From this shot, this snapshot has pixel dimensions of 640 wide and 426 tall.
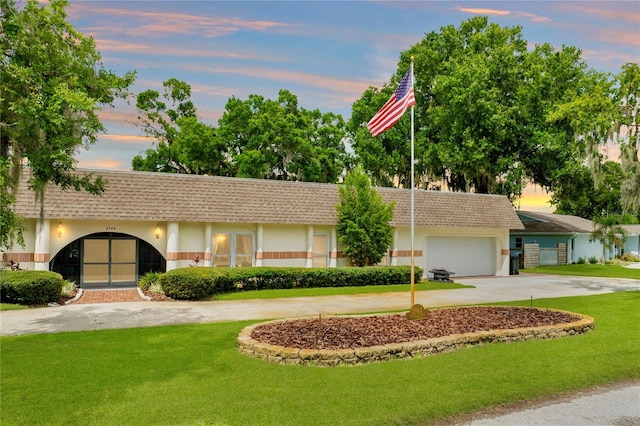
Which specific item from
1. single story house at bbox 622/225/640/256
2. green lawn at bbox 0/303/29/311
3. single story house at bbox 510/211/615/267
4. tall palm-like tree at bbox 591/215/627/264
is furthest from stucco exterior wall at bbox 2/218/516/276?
single story house at bbox 622/225/640/256

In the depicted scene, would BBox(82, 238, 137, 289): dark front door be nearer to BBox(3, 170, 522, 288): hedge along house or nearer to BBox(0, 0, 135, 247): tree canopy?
BBox(3, 170, 522, 288): hedge along house

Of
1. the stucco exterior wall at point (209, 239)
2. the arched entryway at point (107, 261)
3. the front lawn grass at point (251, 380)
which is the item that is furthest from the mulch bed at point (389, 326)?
the arched entryway at point (107, 261)

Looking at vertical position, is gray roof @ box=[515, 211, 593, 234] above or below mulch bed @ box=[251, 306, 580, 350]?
above

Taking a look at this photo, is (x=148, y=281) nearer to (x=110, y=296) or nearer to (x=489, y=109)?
Answer: (x=110, y=296)

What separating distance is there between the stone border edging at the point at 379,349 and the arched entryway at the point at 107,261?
11.9 m

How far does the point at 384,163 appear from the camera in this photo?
40344mm

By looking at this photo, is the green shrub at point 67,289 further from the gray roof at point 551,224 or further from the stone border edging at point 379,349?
the gray roof at point 551,224

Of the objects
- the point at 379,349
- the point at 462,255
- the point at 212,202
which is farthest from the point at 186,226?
the point at 462,255

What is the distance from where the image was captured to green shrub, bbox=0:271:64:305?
14664 millimetres

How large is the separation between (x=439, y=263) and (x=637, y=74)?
12809 mm

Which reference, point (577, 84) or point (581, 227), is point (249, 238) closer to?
point (577, 84)

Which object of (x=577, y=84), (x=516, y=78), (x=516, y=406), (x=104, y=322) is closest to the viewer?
(x=516, y=406)

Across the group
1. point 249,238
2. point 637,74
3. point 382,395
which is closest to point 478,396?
point 382,395

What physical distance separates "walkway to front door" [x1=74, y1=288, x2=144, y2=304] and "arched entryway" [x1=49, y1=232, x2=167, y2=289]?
961 millimetres
